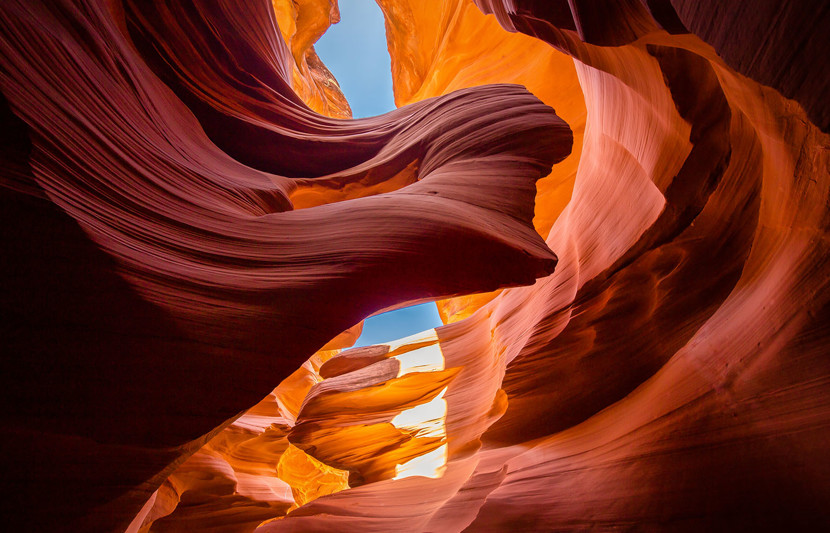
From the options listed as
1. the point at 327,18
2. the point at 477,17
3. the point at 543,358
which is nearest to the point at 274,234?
the point at 543,358

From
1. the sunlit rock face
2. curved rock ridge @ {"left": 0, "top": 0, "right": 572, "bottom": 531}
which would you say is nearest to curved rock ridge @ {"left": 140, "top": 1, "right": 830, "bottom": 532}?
the sunlit rock face

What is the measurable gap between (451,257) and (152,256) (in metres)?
1.45

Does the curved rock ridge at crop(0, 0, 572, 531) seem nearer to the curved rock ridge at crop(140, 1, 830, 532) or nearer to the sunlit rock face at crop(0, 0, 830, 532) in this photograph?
the sunlit rock face at crop(0, 0, 830, 532)

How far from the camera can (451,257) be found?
7.22ft

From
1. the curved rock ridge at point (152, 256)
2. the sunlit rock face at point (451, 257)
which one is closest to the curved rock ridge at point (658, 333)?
the sunlit rock face at point (451, 257)

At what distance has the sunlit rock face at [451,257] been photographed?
4.48ft

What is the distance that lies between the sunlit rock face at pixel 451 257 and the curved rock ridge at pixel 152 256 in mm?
11

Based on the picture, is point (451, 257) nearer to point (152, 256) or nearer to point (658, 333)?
point (152, 256)

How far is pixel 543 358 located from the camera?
13.1 ft

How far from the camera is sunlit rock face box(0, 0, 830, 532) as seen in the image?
1364 millimetres

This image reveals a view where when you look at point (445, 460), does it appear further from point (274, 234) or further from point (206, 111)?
point (206, 111)

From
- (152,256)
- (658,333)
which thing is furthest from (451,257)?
(658,333)

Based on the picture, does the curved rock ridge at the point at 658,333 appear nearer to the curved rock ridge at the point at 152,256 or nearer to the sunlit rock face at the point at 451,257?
the sunlit rock face at the point at 451,257

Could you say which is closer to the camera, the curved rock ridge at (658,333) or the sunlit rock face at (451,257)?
the sunlit rock face at (451,257)
